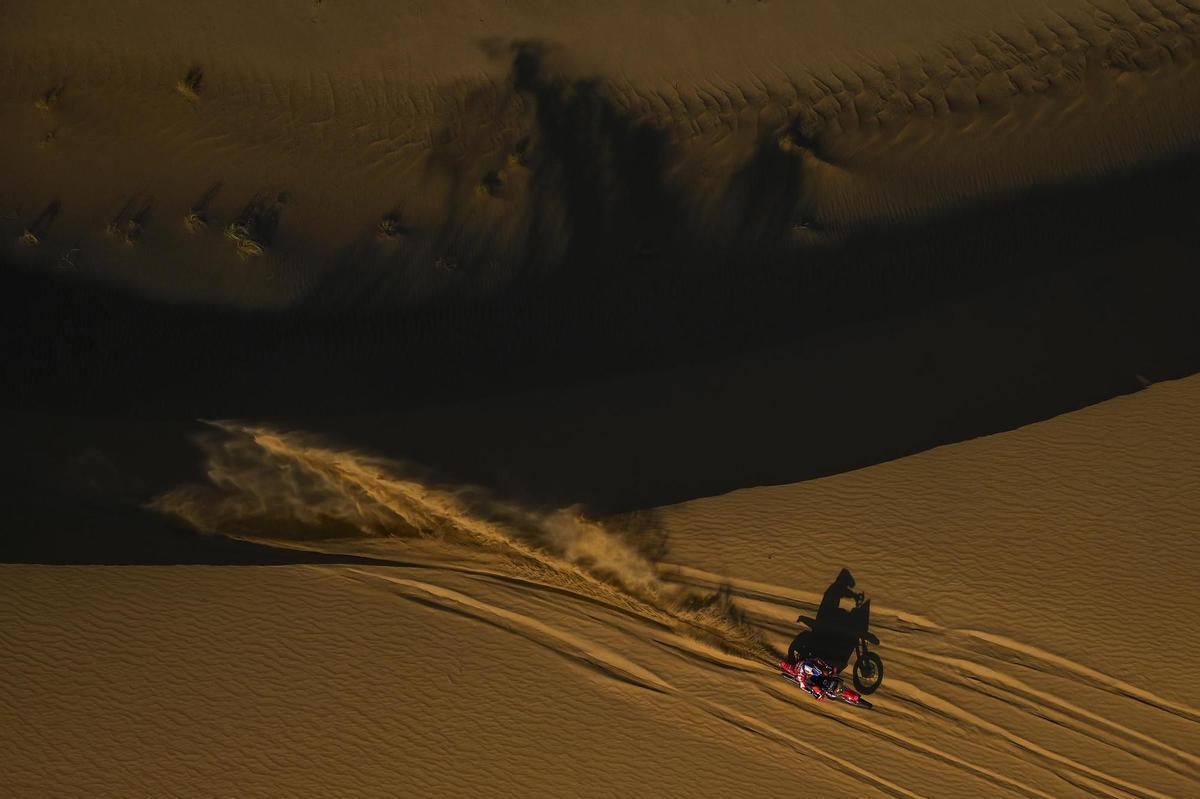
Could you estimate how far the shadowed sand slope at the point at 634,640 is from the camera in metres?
10.3

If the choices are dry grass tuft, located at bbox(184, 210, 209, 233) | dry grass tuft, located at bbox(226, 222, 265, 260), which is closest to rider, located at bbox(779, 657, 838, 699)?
dry grass tuft, located at bbox(226, 222, 265, 260)

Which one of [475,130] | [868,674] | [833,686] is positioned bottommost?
[833,686]

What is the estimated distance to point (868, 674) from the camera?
10461 mm

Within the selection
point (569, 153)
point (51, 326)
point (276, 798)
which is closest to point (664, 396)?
point (569, 153)

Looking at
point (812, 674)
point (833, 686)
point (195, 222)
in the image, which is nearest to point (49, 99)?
point (195, 222)

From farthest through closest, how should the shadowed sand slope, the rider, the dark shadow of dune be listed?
the dark shadow of dune, the shadowed sand slope, the rider

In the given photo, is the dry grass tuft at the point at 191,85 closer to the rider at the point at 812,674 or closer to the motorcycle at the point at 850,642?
the motorcycle at the point at 850,642

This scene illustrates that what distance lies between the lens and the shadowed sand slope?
10320mm

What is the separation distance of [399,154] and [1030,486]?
703 cm

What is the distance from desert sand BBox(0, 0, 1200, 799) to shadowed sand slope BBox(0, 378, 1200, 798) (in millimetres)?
38

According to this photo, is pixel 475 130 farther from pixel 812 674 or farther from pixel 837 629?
pixel 812 674

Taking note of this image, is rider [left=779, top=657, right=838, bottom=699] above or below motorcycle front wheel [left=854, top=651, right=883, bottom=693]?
below

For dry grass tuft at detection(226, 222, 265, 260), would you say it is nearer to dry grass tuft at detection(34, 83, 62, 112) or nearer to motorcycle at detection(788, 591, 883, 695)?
dry grass tuft at detection(34, 83, 62, 112)

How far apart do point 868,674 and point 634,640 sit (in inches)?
88.4
